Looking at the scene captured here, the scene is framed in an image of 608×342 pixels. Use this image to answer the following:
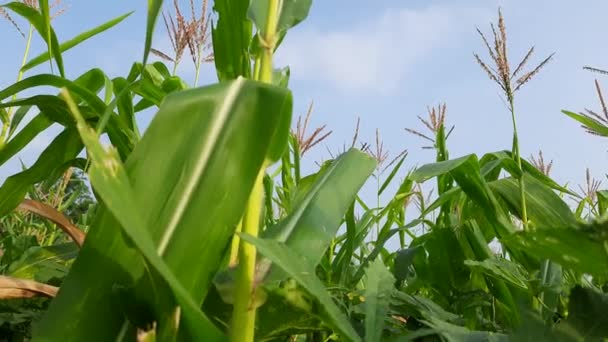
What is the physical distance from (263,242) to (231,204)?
0.07m

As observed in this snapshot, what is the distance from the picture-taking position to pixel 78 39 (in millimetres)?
1483

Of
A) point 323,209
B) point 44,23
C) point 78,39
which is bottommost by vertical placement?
point 323,209

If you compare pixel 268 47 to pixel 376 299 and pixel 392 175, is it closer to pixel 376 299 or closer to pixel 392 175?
pixel 376 299

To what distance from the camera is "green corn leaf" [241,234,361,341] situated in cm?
48

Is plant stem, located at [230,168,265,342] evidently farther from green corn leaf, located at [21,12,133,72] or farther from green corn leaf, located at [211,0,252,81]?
green corn leaf, located at [21,12,133,72]

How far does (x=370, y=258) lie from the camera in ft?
3.78

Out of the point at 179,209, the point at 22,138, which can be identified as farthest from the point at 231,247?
the point at 22,138

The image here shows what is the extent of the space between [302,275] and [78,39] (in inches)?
47.0

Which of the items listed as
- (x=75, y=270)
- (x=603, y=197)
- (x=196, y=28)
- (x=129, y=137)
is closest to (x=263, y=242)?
(x=75, y=270)

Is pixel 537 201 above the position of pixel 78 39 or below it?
below

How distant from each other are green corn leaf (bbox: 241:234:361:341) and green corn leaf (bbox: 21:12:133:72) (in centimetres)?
116

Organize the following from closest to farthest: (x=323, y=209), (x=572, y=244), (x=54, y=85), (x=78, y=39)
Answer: (x=572, y=244)
(x=323, y=209)
(x=54, y=85)
(x=78, y=39)

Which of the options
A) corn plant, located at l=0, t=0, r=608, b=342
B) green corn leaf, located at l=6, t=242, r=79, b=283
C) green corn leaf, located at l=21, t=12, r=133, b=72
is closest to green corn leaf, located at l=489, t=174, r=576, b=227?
corn plant, located at l=0, t=0, r=608, b=342

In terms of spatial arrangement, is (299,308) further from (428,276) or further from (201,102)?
(428,276)
